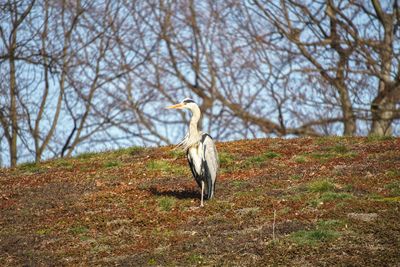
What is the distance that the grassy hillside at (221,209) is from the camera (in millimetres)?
16219

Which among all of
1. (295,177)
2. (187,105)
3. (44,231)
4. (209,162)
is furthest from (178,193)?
(44,231)

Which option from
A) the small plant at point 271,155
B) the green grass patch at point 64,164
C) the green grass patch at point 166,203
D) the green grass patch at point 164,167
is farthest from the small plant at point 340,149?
the green grass patch at point 64,164

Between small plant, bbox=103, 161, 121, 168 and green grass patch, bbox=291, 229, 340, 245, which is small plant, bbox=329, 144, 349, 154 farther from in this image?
green grass patch, bbox=291, 229, 340, 245

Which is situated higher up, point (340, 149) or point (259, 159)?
point (340, 149)

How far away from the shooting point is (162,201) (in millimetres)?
20484

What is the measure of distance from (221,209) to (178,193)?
237 centimetres

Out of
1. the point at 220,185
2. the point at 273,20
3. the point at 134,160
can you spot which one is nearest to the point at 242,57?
the point at 273,20

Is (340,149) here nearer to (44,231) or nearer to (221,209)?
(221,209)

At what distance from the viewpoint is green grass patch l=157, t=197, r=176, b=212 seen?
20125 millimetres

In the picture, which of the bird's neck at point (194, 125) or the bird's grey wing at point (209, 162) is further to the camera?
the bird's neck at point (194, 125)

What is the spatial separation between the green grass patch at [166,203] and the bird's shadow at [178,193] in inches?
18.7

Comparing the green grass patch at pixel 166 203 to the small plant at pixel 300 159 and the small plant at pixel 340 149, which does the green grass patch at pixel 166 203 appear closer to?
the small plant at pixel 300 159

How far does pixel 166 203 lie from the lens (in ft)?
66.6

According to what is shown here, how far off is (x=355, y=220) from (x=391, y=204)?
1.43 m
